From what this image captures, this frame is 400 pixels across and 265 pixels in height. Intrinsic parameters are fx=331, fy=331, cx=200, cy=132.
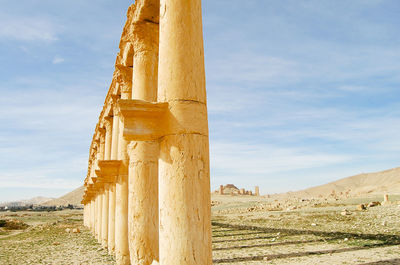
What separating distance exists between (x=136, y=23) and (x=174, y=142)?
17.9 ft

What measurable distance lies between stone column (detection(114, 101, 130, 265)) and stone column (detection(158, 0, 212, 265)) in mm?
6113

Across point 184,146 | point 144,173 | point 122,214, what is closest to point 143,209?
point 144,173

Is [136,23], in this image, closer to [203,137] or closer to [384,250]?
[203,137]

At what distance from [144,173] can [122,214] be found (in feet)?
10.0

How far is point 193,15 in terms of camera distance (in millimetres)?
5246

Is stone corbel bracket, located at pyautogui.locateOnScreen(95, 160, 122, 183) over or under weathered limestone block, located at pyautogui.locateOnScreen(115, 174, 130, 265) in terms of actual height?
over

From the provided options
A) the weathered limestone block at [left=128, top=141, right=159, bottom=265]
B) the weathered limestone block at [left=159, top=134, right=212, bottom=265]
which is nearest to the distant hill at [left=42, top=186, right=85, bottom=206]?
the weathered limestone block at [left=128, top=141, right=159, bottom=265]

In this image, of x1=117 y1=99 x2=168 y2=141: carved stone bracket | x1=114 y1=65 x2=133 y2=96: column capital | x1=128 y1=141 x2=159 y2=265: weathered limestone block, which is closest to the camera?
x1=117 y1=99 x2=168 y2=141: carved stone bracket

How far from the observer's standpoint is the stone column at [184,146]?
462 centimetres

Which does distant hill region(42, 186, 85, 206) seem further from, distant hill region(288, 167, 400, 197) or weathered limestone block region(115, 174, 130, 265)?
weathered limestone block region(115, 174, 130, 265)

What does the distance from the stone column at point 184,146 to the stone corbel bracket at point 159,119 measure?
0.05 feet

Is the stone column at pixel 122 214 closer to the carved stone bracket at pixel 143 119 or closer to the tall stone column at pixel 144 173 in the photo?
the tall stone column at pixel 144 173

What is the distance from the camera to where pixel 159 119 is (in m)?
5.12

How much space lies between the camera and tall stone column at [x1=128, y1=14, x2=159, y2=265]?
8.15m
